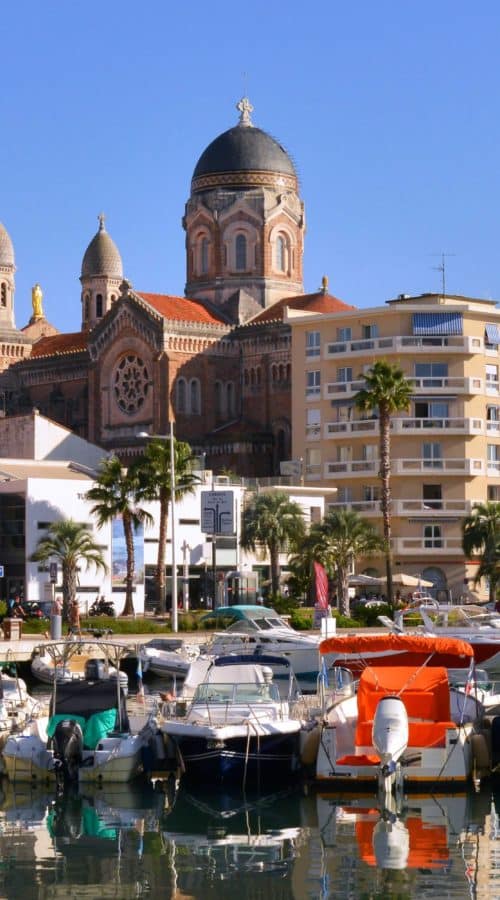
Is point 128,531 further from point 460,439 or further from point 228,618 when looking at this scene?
point 460,439

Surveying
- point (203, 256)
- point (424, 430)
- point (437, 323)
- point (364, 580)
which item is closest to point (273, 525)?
point (364, 580)

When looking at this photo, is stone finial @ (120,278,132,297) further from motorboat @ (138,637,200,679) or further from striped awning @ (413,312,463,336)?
motorboat @ (138,637,200,679)

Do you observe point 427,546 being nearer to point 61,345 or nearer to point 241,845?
point 61,345

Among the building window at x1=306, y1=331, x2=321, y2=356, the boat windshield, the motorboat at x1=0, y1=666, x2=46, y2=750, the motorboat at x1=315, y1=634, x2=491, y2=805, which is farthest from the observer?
the building window at x1=306, y1=331, x2=321, y2=356

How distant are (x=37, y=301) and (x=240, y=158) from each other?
1504 inches

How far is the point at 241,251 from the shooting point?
408ft

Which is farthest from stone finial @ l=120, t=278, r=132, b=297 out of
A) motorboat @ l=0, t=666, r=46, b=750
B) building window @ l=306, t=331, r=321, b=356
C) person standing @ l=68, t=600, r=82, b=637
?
motorboat @ l=0, t=666, r=46, b=750

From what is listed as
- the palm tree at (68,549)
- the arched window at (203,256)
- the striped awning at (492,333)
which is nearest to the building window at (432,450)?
the striped awning at (492,333)

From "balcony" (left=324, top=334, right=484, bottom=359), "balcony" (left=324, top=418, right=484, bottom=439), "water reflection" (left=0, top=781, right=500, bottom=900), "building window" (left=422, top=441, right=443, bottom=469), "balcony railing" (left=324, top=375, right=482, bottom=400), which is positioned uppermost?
"balcony" (left=324, top=334, right=484, bottom=359)

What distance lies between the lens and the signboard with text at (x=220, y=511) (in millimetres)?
82938

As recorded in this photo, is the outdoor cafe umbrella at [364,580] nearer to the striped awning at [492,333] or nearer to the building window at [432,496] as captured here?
the building window at [432,496]

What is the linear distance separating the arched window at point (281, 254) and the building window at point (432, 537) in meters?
33.0

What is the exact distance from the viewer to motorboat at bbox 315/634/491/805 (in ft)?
117

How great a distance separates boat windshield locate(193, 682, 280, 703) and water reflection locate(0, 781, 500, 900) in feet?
6.58
